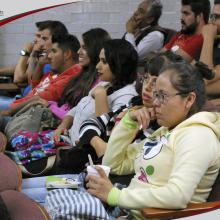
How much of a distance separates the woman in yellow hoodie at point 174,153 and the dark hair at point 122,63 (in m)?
0.73

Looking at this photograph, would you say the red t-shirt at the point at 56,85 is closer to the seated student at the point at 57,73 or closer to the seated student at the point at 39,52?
the seated student at the point at 57,73

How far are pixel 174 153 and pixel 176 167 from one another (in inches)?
3.4

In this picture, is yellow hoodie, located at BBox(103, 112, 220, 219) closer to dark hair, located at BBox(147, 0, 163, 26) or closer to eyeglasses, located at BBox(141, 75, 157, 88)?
eyeglasses, located at BBox(141, 75, 157, 88)

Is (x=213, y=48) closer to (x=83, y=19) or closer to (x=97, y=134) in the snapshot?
(x=97, y=134)

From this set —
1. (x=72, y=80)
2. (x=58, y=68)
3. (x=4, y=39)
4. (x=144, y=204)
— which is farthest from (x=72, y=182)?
(x=4, y=39)

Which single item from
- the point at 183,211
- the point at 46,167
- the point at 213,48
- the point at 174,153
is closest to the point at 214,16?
the point at 213,48

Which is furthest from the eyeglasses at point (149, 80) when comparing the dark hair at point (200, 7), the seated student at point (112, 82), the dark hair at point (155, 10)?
the dark hair at point (155, 10)

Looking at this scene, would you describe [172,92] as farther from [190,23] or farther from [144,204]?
[190,23]

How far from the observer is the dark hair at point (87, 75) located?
11.5 feet

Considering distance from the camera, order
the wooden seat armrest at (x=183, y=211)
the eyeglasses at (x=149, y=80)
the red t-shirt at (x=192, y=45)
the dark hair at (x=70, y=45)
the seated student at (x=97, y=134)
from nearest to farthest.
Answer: the wooden seat armrest at (x=183, y=211) → the eyeglasses at (x=149, y=80) → the seated student at (x=97, y=134) → the red t-shirt at (x=192, y=45) → the dark hair at (x=70, y=45)

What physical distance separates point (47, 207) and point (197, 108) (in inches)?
23.9

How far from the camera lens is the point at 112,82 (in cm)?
318

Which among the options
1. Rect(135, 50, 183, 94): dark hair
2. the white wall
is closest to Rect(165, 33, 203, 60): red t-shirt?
Rect(135, 50, 183, 94): dark hair

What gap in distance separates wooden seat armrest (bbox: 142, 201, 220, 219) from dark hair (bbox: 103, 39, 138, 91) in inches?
44.3
